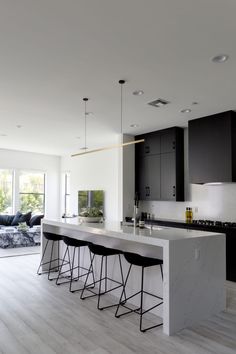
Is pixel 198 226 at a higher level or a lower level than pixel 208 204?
lower

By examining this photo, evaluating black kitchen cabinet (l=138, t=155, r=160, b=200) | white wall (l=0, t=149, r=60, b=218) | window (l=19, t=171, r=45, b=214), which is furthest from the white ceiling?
window (l=19, t=171, r=45, b=214)

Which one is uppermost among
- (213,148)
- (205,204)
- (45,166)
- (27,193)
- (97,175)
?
(45,166)

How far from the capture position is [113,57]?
3262mm

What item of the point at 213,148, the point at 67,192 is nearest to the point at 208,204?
the point at 213,148

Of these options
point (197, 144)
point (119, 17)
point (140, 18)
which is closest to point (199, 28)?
point (140, 18)

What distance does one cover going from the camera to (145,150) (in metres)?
7.11

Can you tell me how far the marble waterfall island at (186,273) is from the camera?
3.09 metres

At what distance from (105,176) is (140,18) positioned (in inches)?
263

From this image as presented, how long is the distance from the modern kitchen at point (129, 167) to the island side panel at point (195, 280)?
0.05 feet

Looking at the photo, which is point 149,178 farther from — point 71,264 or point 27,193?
point 27,193

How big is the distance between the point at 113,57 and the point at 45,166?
26.2 feet

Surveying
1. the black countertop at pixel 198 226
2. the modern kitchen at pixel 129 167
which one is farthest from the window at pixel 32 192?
the black countertop at pixel 198 226

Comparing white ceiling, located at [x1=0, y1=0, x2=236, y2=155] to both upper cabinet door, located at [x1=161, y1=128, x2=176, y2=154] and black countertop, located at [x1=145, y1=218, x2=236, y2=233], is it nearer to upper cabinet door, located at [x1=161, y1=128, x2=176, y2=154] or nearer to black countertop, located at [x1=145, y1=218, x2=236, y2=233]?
upper cabinet door, located at [x1=161, y1=128, x2=176, y2=154]

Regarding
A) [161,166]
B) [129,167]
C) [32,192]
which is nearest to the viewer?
[161,166]
